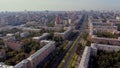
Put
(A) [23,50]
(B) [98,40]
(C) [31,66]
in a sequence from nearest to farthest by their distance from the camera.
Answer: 1. (C) [31,66]
2. (A) [23,50]
3. (B) [98,40]

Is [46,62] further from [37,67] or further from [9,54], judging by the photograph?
[9,54]

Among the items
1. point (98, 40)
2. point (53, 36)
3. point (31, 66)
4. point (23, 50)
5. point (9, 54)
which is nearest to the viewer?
point (31, 66)

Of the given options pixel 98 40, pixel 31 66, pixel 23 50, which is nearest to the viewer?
pixel 31 66

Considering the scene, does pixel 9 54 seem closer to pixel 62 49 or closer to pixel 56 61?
pixel 56 61

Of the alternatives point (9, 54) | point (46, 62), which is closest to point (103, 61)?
point (46, 62)

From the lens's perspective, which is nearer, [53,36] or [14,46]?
[14,46]

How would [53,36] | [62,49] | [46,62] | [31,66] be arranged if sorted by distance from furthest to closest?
[53,36] < [62,49] < [46,62] < [31,66]

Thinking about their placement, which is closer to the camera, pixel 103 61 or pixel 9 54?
pixel 103 61

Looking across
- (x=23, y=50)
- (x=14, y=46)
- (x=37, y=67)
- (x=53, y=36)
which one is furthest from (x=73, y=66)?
(x=53, y=36)
